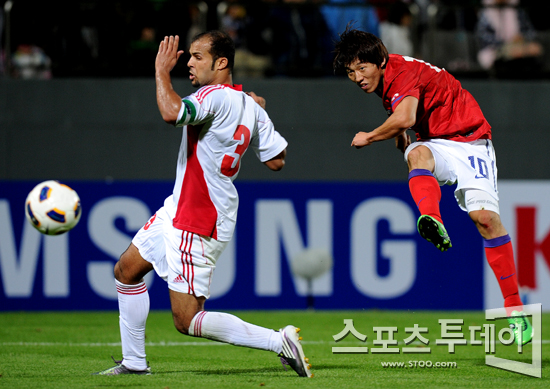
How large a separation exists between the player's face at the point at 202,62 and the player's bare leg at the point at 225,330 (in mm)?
1338

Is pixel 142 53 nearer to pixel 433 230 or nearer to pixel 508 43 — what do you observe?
pixel 508 43

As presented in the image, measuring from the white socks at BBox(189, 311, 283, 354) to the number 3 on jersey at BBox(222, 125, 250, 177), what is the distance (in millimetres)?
877

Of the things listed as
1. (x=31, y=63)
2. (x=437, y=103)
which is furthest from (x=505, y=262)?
(x=31, y=63)

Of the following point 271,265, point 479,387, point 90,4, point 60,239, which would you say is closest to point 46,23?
point 90,4

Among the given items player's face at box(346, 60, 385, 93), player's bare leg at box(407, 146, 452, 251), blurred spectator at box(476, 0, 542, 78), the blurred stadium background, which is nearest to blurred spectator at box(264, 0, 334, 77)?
the blurred stadium background

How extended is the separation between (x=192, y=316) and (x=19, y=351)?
2.49 metres

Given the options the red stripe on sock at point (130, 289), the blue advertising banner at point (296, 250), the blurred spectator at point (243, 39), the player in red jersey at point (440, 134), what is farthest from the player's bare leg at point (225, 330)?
the blurred spectator at point (243, 39)

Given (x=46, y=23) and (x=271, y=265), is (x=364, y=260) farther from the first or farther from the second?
(x=46, y=23)

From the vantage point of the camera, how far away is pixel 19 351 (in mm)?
6559

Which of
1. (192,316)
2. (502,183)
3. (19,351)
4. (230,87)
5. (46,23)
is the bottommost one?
(19,351)

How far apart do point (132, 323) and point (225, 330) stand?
2.28ft

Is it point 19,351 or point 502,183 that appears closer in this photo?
point 19,351

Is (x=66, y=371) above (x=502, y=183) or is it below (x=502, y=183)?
below

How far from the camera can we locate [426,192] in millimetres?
5219
